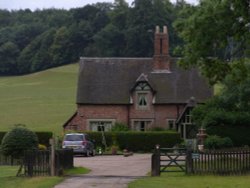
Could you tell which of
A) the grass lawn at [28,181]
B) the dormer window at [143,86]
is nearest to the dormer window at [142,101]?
the dormer window at [143,86]

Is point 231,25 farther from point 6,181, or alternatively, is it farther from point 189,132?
point 189,132

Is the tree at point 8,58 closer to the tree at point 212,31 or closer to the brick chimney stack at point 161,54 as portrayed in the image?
the brick chimney stack at point 161,54

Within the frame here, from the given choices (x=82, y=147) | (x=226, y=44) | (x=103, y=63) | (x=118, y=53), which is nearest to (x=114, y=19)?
(x=118, y=53)

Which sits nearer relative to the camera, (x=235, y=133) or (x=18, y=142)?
(x=18, y=142)

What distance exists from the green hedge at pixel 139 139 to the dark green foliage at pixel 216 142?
318 inches

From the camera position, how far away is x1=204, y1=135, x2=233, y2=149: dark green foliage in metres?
48.4

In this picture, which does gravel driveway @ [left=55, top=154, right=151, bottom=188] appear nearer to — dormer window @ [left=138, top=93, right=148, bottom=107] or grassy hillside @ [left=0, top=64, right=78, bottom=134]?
dormer window @ [left=138, top=93, right=148, bottom=107]

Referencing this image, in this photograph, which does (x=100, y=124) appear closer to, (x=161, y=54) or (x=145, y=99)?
(x=145, y=99)

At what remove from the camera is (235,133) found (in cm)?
5500

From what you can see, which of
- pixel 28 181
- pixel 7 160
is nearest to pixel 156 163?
pixel 28 181

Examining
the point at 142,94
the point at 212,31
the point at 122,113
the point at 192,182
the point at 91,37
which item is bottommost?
the point at 192,182

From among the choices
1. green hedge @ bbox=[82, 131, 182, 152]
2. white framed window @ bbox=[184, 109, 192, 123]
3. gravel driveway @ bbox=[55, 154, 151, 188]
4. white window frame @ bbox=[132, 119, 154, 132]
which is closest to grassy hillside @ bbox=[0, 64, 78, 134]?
white window frame @ bbox=[132, 119, 154, 132]

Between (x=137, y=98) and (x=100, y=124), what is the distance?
14.7ft

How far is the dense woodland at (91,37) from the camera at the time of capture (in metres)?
136
